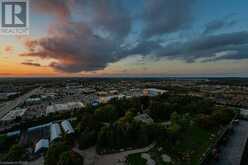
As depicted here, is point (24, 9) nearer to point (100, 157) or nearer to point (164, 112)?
point (100, 157)

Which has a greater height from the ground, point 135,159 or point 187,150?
point 187,150

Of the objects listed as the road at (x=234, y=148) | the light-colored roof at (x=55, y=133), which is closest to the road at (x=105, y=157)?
the light-colored roof at (x=55, y=133)

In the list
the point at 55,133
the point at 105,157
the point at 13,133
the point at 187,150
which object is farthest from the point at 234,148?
the point at 13,133

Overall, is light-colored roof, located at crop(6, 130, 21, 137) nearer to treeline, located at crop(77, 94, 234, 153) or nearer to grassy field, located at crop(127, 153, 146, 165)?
treeline, located at crop(77, 94, 234, 153)

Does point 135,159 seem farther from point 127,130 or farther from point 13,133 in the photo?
point 13,133

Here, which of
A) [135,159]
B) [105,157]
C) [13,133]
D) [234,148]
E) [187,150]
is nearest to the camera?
[135,159]

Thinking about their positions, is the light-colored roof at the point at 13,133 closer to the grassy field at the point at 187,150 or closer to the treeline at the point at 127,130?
the treeline at the point at 127,130

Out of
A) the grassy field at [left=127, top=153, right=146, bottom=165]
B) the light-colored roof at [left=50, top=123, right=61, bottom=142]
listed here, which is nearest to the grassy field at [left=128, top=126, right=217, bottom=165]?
the grassy field at [left=127, top=153, right=146, bottom=165]

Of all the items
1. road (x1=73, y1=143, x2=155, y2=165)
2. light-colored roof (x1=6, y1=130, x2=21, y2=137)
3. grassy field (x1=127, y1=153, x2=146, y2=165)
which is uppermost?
grassy field (x1=127, y1=153, x2=146, y2=165)

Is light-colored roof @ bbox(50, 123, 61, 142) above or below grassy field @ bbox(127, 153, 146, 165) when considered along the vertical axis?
above

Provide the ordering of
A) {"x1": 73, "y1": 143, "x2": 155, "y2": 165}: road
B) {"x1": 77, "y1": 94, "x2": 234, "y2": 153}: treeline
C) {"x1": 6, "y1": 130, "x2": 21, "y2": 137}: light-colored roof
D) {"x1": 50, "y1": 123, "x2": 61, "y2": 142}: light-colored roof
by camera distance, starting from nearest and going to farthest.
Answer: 1. {"x1": 73, "y1": 143, "x2": 155, "y2": 165}: road
2. {"x1": 77, "y1": 94, "x2": 234, "y2": 153}: treeline
3. {"x1": 50, "y1": 123, "x2": 61, "y2": 142}: light-colored roof
4. {"x1": 6, "y1": 130, "x2": 21, "y2": 137}: light-colored roof
